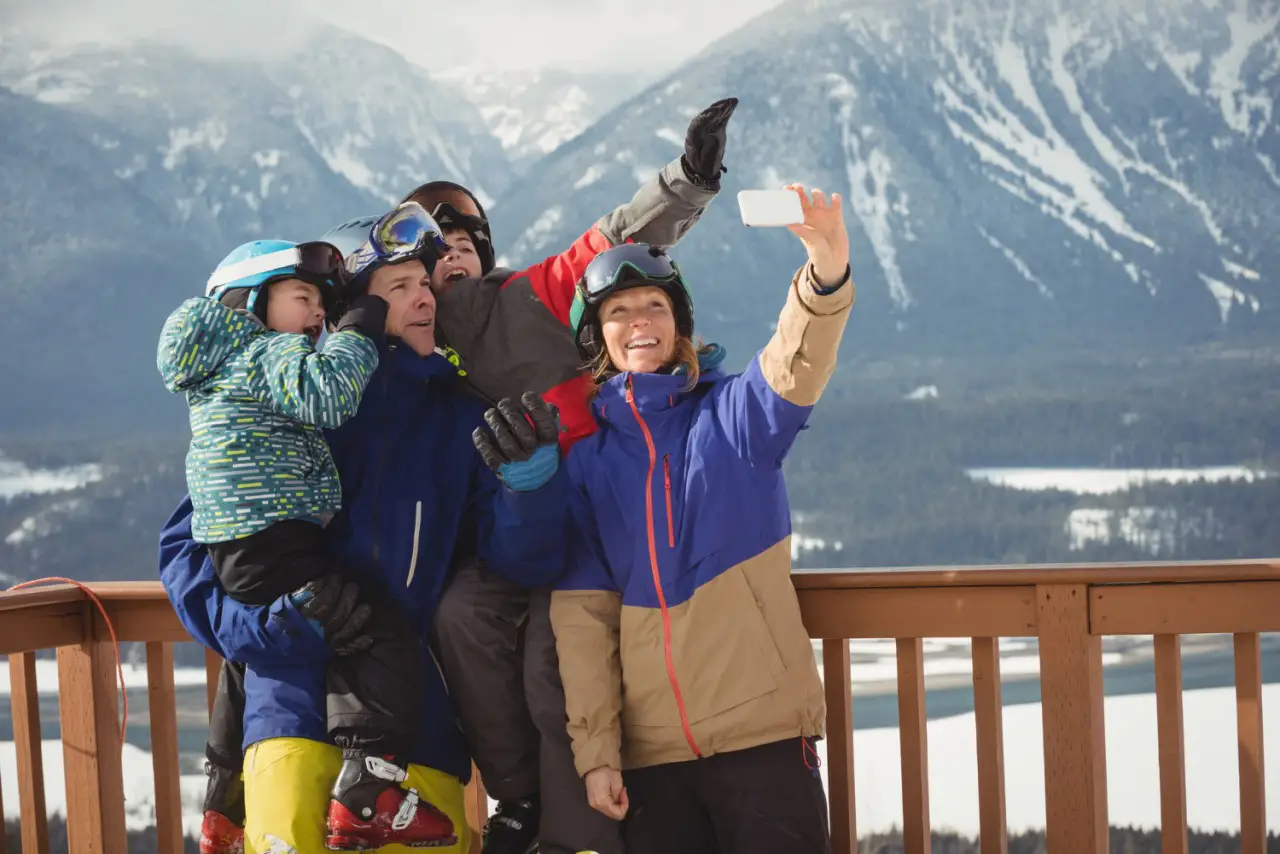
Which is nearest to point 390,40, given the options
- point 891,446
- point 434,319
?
point 891,446

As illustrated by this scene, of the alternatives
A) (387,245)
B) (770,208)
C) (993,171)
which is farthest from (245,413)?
(993,171)

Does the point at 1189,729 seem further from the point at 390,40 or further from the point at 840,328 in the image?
the point at 390,40

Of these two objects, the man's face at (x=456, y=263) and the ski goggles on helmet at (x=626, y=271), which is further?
the man's face at (x=456, y=263)

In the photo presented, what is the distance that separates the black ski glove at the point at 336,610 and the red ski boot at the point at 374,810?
0.18m

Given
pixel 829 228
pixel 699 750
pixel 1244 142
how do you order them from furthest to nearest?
pixel 1244 142 → pixel 699 750 → pixel 829 228

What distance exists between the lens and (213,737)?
2287 mm

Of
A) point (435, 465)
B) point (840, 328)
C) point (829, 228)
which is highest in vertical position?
point (829, 228)

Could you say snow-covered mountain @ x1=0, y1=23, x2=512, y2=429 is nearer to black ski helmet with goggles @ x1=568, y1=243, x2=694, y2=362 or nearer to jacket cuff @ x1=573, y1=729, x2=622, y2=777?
black ski helmet with goggles @ x1=568, y1=243, x2=694, y2=362

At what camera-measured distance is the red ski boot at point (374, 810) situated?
6.59ft

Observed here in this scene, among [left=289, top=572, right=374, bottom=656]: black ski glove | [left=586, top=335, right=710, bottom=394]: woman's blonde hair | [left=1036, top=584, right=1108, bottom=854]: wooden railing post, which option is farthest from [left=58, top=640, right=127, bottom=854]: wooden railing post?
[left=1036, top=584, right=1108, bottom=854]: wooden railing post

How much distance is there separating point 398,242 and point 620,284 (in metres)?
0.41

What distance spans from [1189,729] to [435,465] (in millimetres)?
20105

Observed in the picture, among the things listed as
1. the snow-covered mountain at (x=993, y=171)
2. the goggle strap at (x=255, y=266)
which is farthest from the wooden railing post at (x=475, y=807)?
the snow-covered mountain at (x=993, y=171)

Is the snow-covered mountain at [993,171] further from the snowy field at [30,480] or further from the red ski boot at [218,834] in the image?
the red ski boot at [218,834]
